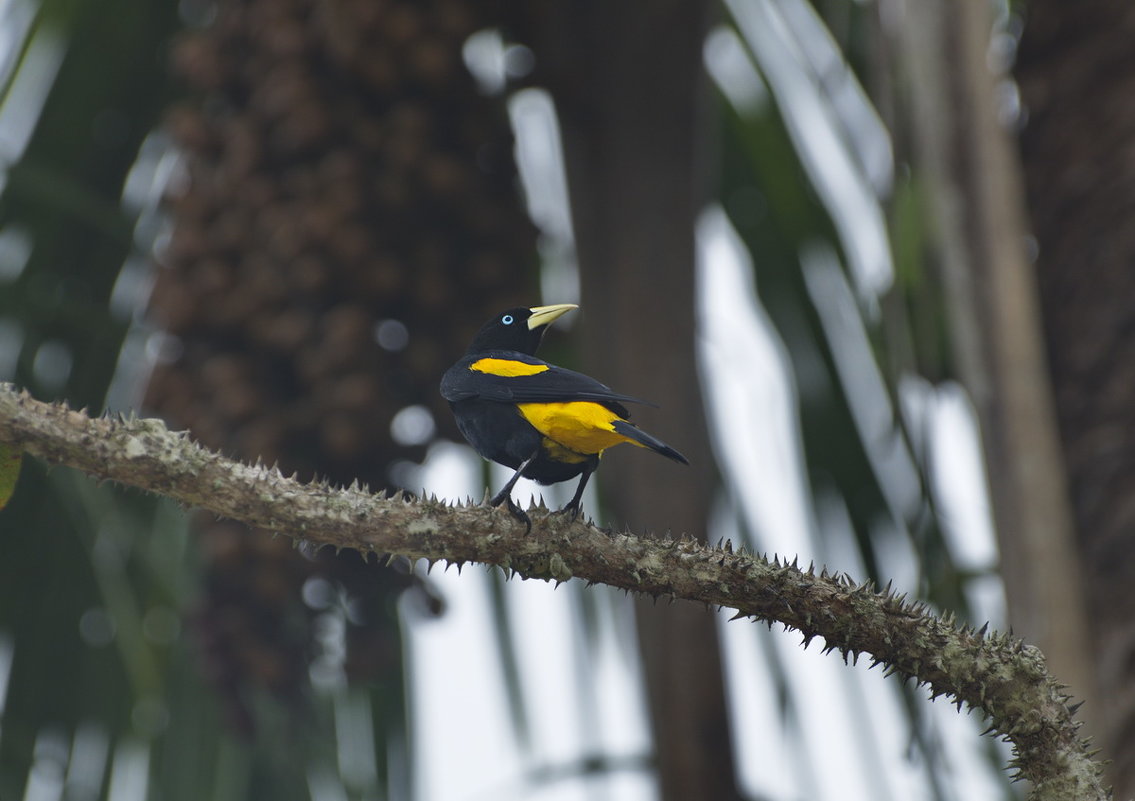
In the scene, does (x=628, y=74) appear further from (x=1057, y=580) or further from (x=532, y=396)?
(x=1057, y=580)

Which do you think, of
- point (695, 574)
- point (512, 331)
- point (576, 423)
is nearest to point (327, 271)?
point (512, 331)

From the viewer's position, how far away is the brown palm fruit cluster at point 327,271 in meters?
1.75

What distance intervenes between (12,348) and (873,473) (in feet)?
4.72

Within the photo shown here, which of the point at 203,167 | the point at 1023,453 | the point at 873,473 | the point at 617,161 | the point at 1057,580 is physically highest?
the point at 203,167

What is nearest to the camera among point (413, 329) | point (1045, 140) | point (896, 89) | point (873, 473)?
point (896, 89)

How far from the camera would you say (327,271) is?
5.81 ft

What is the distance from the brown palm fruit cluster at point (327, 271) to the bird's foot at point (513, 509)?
2.34 feet

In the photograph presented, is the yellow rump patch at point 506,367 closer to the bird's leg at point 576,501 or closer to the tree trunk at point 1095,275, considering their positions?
the bird's leg at point 576,501

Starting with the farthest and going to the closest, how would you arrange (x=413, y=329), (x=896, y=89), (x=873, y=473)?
1. (x=873, y=473)
2. (x=413, y=329)
3. (x=896, y=89)

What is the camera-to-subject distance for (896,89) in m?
1.36

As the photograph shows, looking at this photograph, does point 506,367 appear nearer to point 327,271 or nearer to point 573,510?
point 573,510

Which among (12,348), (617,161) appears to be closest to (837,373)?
(617,161)

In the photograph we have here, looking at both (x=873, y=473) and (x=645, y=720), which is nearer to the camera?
(x=645, y=720)

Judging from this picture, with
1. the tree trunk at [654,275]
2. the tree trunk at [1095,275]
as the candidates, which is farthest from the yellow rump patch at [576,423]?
the tree trunk at [1095,275]
